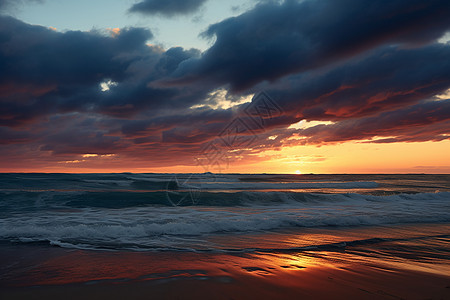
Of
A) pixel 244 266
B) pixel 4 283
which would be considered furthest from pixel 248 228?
pixel 4 283

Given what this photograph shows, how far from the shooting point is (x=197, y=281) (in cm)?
340

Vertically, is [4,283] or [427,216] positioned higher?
[4,283]

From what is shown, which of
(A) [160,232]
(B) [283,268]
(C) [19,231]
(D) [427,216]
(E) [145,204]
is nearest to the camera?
(B) [283,268]

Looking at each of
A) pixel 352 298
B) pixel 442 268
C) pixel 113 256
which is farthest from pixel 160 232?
pixel 442 268

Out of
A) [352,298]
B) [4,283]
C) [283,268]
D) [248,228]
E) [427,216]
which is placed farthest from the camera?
[427,216]

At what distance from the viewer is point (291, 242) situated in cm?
596

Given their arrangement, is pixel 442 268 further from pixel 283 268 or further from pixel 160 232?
pixel 160 232

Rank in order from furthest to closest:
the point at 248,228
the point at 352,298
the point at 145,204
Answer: the point at 145,204
the point at 248,228
the point at 352,298

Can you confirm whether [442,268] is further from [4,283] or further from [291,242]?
[4,283]

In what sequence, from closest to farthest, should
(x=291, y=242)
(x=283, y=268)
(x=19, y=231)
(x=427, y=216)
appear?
(x=283, y=268)
(x=291, y=242)
(x=19, y=231)
(x=427, y=216)

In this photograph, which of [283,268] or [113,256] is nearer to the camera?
[283,268]

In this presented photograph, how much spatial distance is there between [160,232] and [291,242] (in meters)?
3.53

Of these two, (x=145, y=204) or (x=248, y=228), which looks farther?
(x=145, y=204)

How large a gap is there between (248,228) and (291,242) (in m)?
1.96
